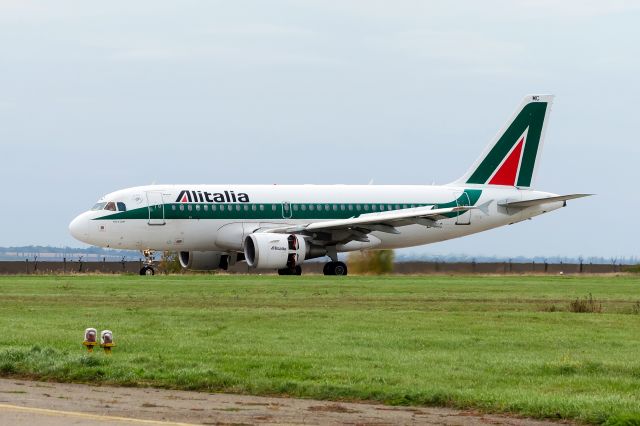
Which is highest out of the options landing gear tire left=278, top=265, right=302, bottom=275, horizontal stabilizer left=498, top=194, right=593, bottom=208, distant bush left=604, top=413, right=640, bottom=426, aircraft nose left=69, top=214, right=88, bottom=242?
horizontal stabilizer left=498, top=194, right=593, bottom=208

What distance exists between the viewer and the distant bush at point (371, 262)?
57.6 meters

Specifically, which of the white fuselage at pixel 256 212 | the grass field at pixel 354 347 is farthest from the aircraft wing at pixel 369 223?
the grass field at pixel 354 347

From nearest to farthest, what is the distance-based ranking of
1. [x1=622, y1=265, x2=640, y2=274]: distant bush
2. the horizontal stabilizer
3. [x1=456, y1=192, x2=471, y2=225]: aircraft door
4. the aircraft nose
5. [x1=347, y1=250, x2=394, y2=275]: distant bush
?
the aircraft nose
the horizontal stabilizer
[x1=456, y1=192, x2=471, y2=225]: aircraft door
[x1=347, y1=250, x2=394, y2=275]: distant bush
[x1=622, y1=265, x2=640, y2=274]: distant bush

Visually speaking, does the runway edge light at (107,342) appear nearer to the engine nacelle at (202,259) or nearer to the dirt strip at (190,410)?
the dirt strip at (190,410)

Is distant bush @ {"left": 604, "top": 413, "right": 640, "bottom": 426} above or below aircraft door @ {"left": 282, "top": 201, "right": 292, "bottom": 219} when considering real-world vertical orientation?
below

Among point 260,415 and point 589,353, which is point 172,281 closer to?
point 589,353

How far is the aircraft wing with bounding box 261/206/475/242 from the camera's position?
170 feet

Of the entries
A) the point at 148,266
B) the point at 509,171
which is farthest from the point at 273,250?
the point at 509,171

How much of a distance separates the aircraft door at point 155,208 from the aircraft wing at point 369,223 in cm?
440

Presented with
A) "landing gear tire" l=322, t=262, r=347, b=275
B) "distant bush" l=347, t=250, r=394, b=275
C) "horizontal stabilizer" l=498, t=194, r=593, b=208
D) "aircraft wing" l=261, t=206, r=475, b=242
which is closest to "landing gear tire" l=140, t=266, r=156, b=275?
"aircraft wing" l=261, t=206, r=475, b=242

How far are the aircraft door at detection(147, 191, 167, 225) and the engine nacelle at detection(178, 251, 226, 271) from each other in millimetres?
3635

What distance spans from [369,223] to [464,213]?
6.64 metres

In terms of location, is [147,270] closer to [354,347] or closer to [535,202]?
[535,202]

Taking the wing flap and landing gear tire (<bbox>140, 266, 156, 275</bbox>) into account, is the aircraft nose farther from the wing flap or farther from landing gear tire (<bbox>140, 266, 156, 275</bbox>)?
the wing flap
